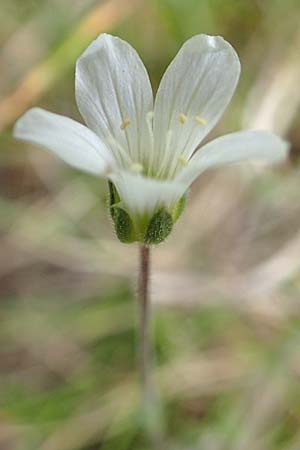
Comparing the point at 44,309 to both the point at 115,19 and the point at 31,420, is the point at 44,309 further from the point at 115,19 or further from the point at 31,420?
the point at 115,19

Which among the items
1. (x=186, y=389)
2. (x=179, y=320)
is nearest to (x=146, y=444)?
(x=186, y=389)

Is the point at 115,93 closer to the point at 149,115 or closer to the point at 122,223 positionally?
the point at 149,115

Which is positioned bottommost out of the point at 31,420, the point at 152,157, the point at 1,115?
the point at 31,420

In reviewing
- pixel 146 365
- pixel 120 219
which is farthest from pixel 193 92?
pixel 146 365

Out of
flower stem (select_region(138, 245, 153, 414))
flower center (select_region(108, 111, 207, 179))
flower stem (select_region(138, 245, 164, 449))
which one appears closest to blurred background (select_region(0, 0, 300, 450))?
flower stem (select_region(138, 245, 164, 449))

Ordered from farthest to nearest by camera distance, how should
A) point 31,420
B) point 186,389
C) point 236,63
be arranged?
point 186,389 → point 31,420 → point 236,63

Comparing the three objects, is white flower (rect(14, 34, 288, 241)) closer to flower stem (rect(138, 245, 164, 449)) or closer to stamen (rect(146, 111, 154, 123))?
stamen (rect(146, 111, 154, 123))
